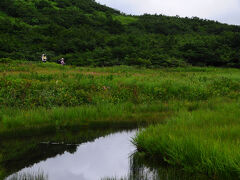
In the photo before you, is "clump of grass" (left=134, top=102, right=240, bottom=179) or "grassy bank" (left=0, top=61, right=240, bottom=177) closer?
"clump of grass" (left=134, top=102, right=240, bottom=179)

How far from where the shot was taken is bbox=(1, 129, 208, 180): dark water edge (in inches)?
A: 221

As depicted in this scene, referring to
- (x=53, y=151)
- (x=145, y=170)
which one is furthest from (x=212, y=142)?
(x=53, y=151)

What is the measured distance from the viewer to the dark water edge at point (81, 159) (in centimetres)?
560

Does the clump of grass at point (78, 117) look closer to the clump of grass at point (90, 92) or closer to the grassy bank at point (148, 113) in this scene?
the grassy bank at point (148, 113)

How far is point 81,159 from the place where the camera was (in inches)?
265

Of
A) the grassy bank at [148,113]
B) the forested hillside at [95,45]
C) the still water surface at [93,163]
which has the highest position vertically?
the forested hillside at [95,45]

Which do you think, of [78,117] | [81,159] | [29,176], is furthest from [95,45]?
[29,176]

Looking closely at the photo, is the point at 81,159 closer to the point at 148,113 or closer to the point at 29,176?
the point at 29,176

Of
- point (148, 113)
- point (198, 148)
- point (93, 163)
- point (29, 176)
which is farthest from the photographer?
point (148, 113)

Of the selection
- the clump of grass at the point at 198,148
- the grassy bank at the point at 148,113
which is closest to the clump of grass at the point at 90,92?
the grassy bank at the point at 148,113

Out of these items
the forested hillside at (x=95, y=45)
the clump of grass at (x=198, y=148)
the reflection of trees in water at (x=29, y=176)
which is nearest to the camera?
the clump of grass at (x=198, y=148)

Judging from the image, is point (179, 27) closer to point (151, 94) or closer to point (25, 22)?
point (25, 22)

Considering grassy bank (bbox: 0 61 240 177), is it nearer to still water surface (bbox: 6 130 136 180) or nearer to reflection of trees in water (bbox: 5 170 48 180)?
still water surface (bbox: 6 130 136 180)

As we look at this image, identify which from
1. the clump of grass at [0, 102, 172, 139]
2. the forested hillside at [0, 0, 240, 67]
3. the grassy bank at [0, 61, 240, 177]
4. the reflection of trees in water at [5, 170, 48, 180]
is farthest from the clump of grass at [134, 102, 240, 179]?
the forested hillside at [0, 0, 240, 67]
